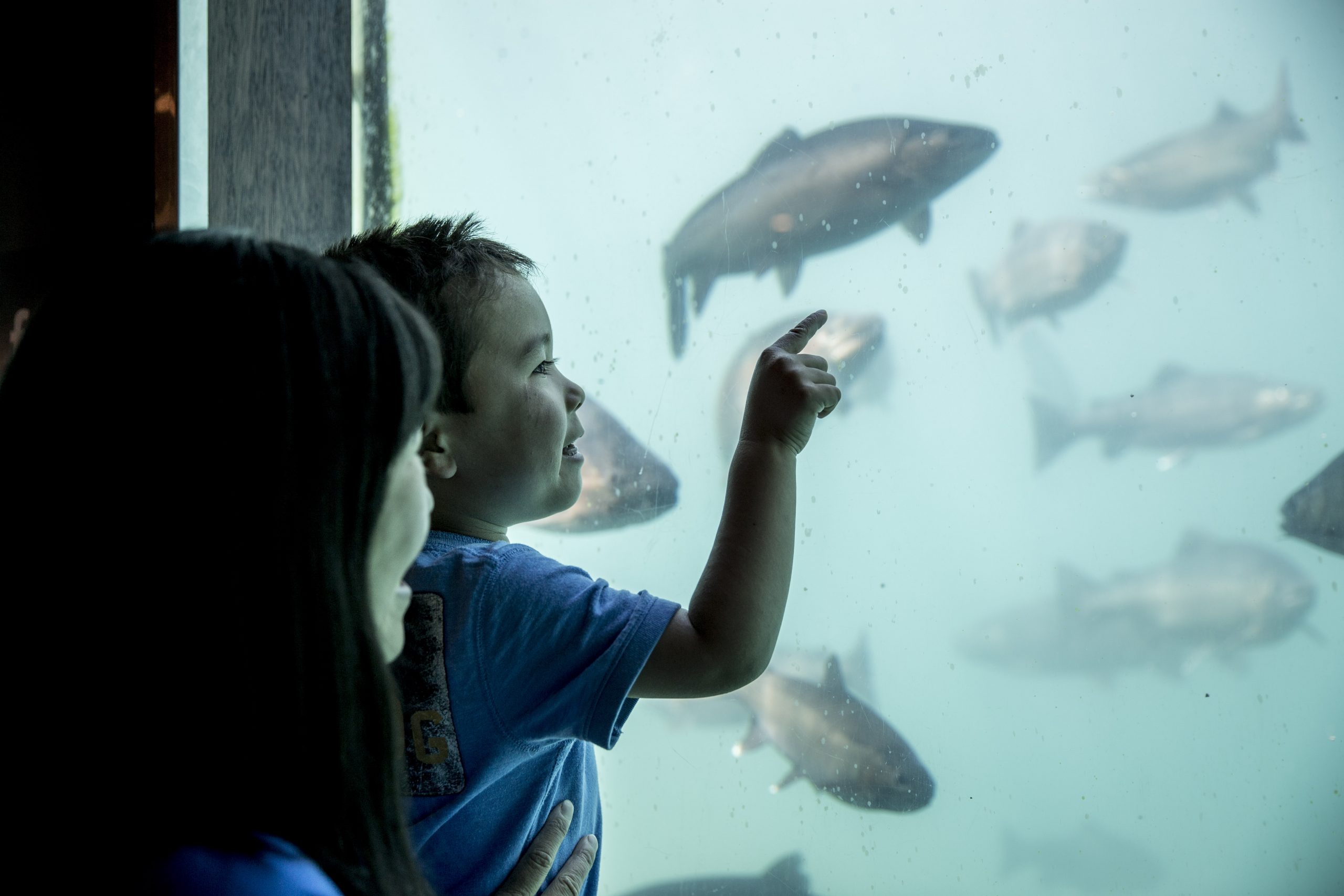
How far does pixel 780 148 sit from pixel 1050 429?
0.47 meters

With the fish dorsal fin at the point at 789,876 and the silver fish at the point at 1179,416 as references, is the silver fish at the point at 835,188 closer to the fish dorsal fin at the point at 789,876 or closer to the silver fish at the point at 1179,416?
the silver fish at the point at 1179,416

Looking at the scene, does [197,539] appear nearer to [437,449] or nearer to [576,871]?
[437,449]

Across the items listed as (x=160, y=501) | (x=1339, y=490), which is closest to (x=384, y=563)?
(x=160, y=501)

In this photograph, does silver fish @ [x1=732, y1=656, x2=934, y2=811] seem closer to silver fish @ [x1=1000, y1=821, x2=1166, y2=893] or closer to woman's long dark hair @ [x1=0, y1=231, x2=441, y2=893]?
silver fish @ [x1=1000, y1=821, x2=1166, y2=893]

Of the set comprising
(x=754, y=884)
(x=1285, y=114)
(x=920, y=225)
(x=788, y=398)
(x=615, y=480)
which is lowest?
(x=754, y=884)

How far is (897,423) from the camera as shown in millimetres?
1059

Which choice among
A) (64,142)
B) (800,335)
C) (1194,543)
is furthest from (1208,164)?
(64,142)

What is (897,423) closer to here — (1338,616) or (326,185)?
(1338,616)

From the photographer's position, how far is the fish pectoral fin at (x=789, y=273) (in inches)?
40.6

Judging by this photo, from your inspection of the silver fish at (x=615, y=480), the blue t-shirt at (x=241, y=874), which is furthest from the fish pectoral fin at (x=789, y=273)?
the blue t-shirt at (x=241, y=874)

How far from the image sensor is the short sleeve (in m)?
0.53

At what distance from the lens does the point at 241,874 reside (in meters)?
0.28

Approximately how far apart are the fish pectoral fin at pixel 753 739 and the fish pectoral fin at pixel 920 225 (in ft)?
2.14

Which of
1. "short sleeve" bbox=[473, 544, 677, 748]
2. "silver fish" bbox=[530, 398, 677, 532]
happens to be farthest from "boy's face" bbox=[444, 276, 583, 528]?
"silver fish" bbox=[530, 398, 677, 532]
